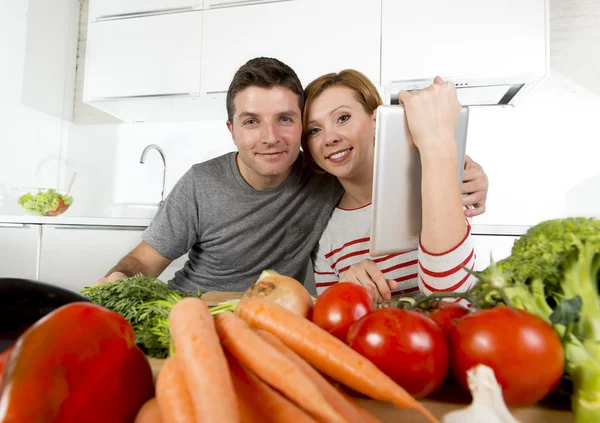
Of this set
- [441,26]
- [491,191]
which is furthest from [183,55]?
[491,191]

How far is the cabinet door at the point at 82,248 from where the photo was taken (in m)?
2.02

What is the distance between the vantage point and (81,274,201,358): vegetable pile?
0.54 m

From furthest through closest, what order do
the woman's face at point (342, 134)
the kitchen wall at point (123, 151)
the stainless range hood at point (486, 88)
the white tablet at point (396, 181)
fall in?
the kitchen wall at point (123, 151)
the stainless range hood at point (486, 88)
the woman's face at point (342, 134)
the white tablet at point (396, 181)

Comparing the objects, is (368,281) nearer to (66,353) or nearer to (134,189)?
(66,353)

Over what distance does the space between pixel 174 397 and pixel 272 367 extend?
0.08 meters

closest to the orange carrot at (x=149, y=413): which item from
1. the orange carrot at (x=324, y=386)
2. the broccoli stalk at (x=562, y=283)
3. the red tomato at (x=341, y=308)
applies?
the orange carrot at (x=324, y=386)

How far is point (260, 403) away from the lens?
0.35 m

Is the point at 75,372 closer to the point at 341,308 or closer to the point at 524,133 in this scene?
the point at 341,308

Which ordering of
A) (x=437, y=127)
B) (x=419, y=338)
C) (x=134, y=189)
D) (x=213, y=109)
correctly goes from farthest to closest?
(x=134, y=189) < (x=213, y=109) < (x=437, y=127) < (x=419, y=338)

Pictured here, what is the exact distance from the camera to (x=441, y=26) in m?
2.15

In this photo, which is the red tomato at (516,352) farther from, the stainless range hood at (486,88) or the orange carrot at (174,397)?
the stainless range hood at (486,88)

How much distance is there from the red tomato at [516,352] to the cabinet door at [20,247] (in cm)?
220

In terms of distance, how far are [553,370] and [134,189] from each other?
10.0 ft

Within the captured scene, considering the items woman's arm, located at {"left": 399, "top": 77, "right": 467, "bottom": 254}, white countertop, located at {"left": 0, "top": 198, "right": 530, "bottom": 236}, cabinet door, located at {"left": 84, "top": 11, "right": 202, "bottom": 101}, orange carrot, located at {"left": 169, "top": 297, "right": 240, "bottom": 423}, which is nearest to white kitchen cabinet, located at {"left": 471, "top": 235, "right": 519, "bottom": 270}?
white countertop, located at {"left": 0, "top": 198, "right": 530, "bottom": 236}
